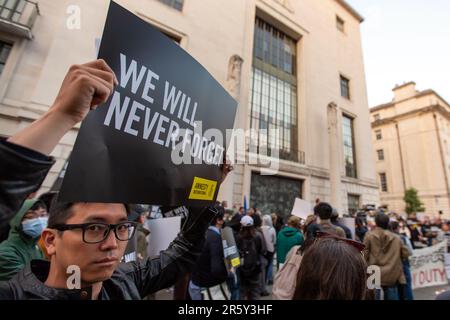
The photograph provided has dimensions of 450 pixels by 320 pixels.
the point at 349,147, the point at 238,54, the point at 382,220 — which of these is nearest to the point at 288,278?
the point at 382,220

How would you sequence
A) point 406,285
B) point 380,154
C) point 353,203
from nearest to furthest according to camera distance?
point 406,285 → point 353,203 → point 380,154

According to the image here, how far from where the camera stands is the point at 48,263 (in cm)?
99

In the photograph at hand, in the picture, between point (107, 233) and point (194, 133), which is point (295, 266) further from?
point (107, 233)

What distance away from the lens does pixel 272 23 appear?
14.8m

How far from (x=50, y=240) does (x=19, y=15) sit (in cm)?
1002

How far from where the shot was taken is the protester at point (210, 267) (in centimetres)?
347

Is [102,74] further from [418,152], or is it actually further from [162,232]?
[418,152]

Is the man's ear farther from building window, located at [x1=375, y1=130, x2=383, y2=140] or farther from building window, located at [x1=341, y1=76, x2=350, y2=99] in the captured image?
building window, located at [x1=375, y1=130, x2=383, y2=140]

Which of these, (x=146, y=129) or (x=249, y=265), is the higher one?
(x=146, y=129)

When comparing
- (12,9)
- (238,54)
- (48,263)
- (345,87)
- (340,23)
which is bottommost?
(48,263)

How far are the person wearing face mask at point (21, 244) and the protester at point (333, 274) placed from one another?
181 centimetres

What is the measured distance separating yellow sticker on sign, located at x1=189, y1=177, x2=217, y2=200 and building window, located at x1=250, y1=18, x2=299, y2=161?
10451mm

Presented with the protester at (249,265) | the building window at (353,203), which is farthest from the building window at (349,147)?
the protester at (249,265)
